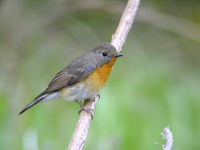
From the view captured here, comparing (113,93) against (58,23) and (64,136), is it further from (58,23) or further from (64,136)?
(58,23)

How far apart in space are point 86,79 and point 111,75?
123cm

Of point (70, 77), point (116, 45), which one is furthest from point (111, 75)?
point (70, 77)

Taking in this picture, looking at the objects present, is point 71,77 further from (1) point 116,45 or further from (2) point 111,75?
(2) point 111,75

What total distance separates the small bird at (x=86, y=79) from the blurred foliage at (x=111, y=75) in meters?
0.60

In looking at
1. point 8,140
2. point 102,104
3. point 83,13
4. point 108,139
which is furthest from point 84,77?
point 83,13

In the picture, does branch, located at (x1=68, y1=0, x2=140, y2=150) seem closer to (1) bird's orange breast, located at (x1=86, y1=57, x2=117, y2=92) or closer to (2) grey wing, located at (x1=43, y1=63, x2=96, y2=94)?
(1) bird's orange breast, located at (x1=86, y1=57, x2=117, y2=92)

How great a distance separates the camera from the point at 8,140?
4.15 metres

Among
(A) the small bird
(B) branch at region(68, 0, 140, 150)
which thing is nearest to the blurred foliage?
(B) branch at region(68, 0, 140, 150)

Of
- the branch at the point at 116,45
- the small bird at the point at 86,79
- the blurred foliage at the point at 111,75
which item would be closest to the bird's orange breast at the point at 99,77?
the small bird at the point at 86,79

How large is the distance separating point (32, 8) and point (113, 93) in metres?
2.88

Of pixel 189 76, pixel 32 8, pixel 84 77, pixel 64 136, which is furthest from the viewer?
pixel 32 8

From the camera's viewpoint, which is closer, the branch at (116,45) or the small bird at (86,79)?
the branch at (116,45)

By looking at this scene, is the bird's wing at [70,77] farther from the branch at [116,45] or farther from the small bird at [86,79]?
the branch at [116,45]

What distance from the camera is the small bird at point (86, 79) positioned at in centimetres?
363
